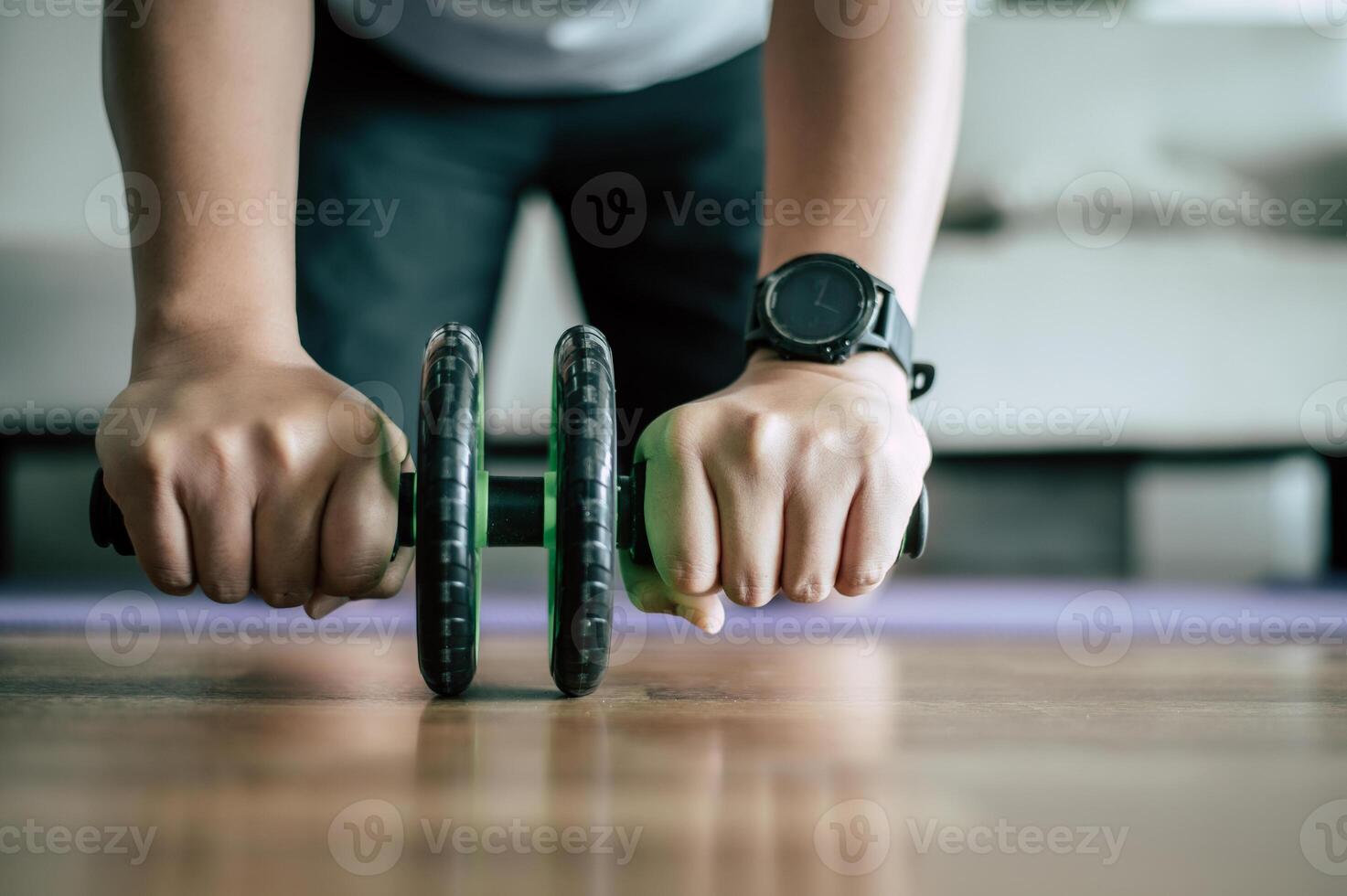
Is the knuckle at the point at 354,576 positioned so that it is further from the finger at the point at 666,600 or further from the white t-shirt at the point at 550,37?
the white t-shirt at the point at 550,37

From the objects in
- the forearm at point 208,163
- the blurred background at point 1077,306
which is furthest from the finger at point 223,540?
the blurred background at point 1077,306

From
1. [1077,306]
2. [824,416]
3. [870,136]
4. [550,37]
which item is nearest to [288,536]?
[824,416]

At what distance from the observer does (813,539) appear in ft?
1.58

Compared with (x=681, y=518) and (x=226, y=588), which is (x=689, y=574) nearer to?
(x=681, y=518)

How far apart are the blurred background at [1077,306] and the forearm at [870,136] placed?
4.06ft

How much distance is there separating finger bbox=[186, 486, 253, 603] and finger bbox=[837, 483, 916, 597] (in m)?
0.29

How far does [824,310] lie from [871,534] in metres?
0.15

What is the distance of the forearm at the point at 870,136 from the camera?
63 centimetres

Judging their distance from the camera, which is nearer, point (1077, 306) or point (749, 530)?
point (749, 530)

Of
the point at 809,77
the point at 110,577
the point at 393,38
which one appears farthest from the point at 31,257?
the point at 809,77

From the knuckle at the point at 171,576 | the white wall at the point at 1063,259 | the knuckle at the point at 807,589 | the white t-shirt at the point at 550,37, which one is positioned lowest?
the knuckle at the point at 807,589

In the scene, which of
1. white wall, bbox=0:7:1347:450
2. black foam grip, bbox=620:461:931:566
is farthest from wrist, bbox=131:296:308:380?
white wall, bbox=0:7:1347:450

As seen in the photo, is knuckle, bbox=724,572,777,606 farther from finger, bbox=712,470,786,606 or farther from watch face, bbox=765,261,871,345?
watch face, bbox=765,261,871,345

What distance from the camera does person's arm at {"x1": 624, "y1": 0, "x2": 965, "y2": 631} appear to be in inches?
18.3
